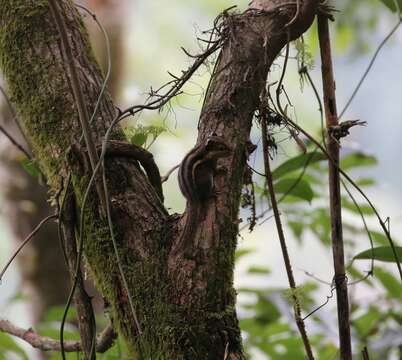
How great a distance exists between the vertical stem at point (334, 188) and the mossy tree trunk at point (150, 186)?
8 centimetres

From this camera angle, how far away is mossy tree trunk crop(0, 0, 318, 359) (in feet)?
2.52

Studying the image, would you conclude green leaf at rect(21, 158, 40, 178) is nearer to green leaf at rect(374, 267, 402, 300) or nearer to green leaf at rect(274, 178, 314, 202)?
green leaf at rect(274, 178, 314, 202)

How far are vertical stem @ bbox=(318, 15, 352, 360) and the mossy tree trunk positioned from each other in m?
0.08

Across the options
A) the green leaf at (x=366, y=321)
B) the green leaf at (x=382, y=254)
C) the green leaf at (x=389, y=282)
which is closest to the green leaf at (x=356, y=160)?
the green leaf at (x=389, y=282)

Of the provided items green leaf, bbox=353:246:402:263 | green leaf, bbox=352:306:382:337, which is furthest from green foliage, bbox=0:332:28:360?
green leaf, bbox=352:306:382:337

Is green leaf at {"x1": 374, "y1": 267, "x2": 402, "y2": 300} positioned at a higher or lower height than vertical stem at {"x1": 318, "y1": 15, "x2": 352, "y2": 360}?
higher

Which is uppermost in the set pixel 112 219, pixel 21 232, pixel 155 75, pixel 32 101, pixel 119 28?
pixel 155 75

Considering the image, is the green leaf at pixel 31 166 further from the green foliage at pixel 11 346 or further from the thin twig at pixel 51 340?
the green foliage at pixel 11 346

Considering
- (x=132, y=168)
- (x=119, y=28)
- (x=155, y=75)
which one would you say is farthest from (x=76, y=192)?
(x=155, y=75)

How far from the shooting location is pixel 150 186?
Answer: 0.88 meters

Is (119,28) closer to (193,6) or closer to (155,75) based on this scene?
(193,6)

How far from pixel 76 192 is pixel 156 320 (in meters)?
0.22

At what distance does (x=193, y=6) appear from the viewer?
14.3 feet

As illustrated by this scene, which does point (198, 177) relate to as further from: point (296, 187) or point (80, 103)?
point (296, 187)
